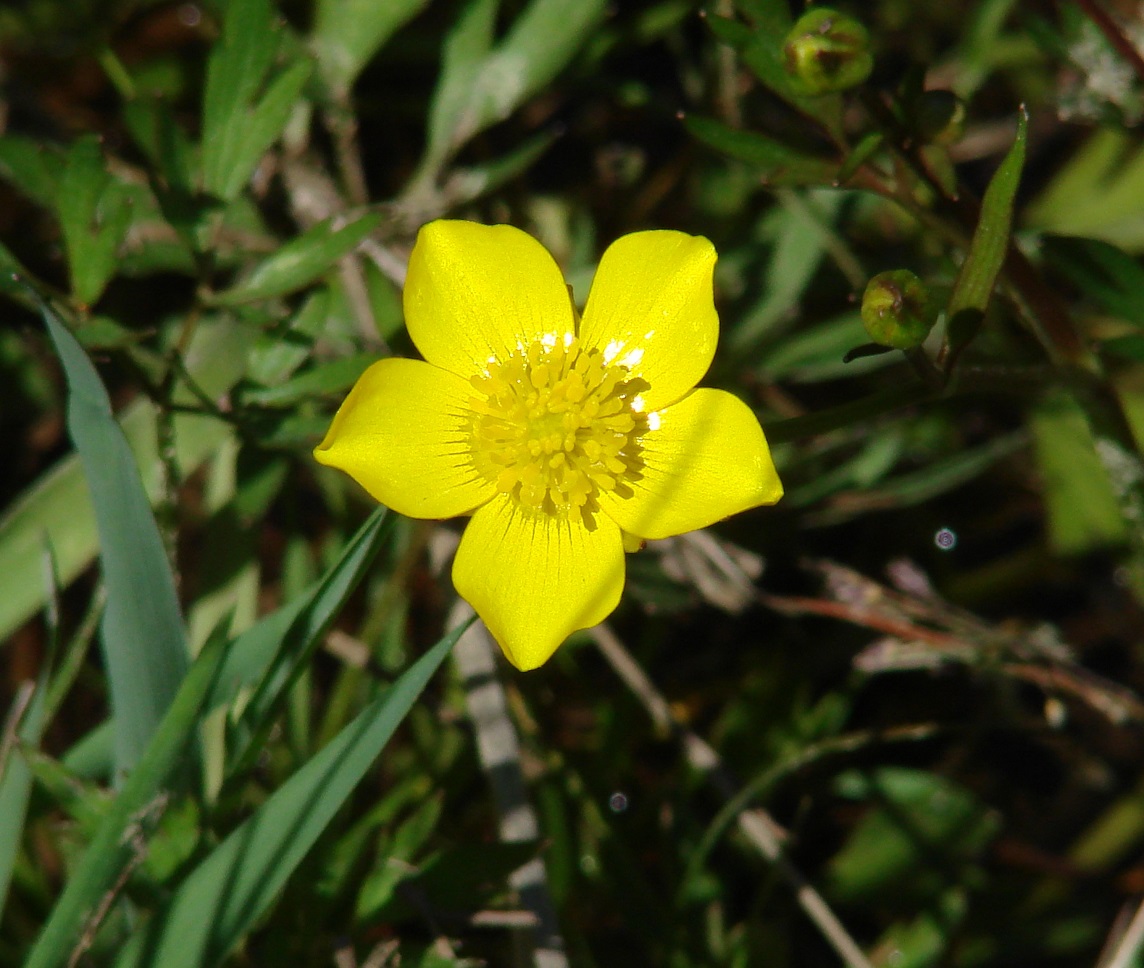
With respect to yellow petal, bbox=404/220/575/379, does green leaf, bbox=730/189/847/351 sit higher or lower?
lower

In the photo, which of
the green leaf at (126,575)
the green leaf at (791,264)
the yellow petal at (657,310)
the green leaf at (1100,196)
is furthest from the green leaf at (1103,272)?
the green leaf at (126,575)

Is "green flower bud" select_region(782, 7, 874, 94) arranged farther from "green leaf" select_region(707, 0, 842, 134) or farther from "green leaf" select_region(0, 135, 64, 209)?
"green leaf" select_region(0, 135, 64, 209)

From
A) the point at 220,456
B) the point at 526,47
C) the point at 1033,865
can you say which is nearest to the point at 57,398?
the point at 220,456

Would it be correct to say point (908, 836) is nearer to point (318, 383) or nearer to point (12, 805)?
point (318, 383)

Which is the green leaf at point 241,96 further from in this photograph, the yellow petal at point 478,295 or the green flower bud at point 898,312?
the green flower bud at point 898,312

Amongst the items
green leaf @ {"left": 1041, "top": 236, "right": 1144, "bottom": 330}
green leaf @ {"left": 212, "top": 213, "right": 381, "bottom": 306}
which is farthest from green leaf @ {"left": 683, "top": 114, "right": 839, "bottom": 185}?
green leaf @ {"left": 212, "top": 213, "right": 381, "bottom": 306}

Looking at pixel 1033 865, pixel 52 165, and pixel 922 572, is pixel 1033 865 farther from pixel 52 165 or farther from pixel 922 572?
pixel 52 165
